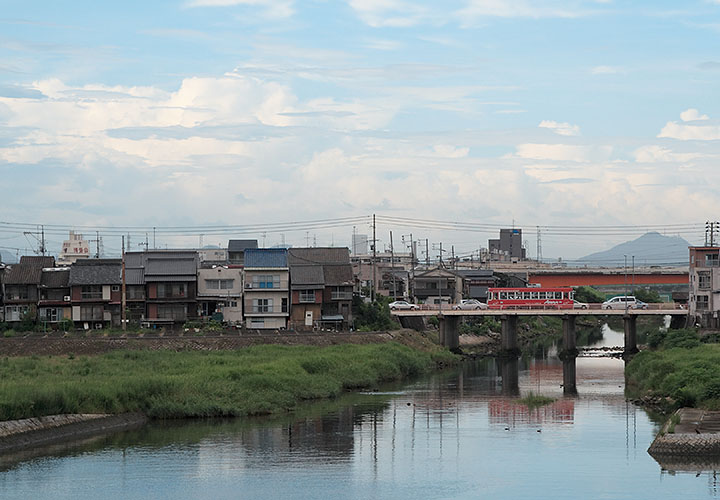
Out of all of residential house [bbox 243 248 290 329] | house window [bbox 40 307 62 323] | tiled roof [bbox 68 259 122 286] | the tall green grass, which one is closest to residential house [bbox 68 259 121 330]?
tiled roof [bbox 68 259 122 286]

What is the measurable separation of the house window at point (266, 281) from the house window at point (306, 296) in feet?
5.84

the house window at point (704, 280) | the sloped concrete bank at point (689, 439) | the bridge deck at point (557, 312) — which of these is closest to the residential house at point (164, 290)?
the bridge deck at point (557, 312)

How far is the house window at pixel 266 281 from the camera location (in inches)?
2822

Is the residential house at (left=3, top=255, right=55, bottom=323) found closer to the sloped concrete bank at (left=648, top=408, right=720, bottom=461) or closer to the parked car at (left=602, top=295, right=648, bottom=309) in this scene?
the parked car at (left=602, top=295, right=648, bottom=309)

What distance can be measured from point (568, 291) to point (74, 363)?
4282 cm

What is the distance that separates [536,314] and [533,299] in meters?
3.05

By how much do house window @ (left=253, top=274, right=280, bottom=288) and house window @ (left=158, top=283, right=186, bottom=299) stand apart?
5033 mm

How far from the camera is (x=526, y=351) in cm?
8319

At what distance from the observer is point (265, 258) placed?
7275 centimetres

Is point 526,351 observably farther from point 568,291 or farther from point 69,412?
point 69,412

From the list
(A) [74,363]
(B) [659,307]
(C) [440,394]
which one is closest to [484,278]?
(B) [659,307]

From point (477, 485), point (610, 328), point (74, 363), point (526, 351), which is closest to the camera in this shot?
point (477, 485)

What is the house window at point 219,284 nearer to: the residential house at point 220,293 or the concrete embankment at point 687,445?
the residential house at point 220,293

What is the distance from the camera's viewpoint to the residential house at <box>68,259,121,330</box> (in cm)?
6925
